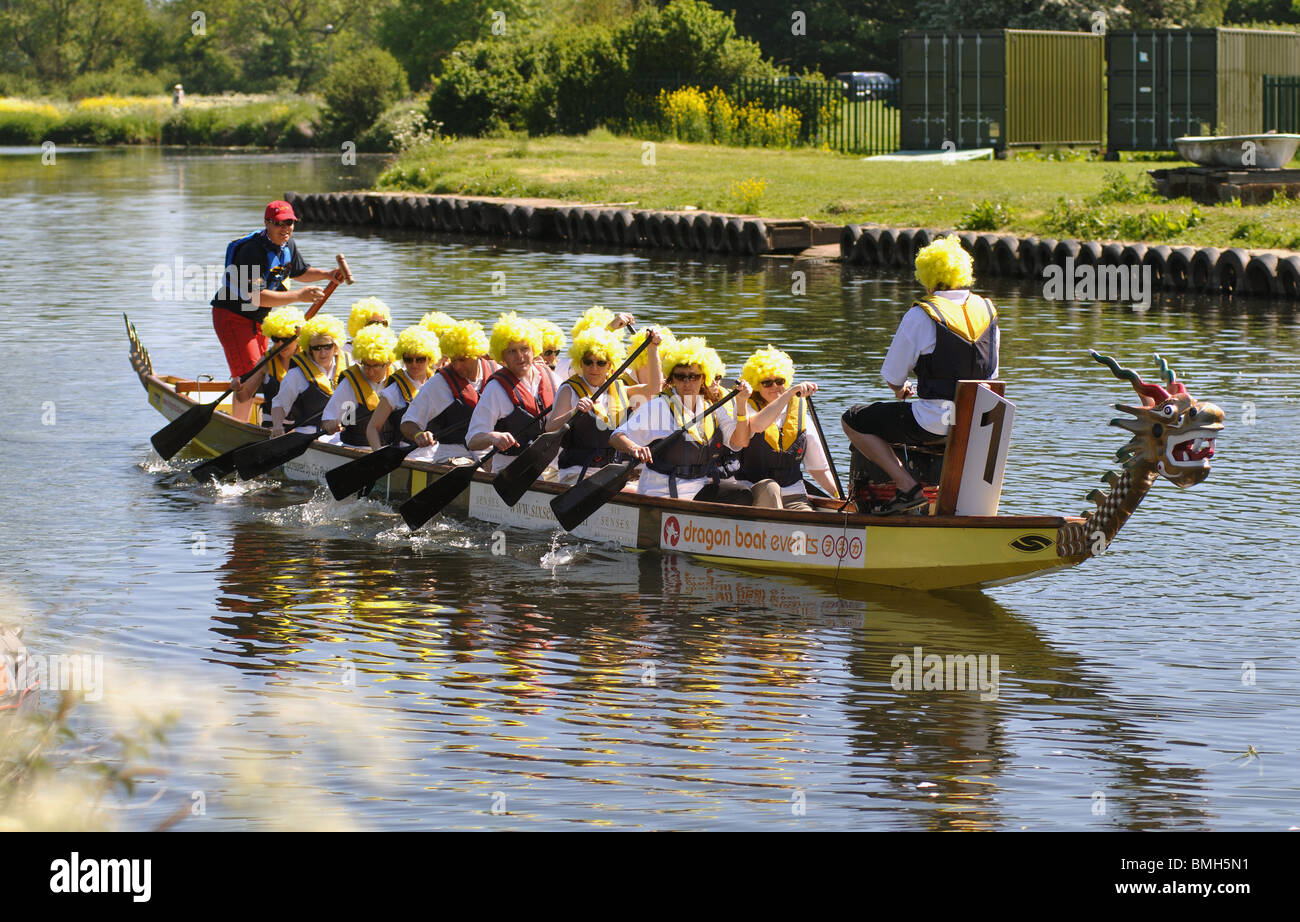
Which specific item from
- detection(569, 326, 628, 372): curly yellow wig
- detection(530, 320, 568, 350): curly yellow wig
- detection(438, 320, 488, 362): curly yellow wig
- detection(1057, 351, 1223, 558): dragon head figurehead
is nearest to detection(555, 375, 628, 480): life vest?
detection(569, 326, 628, 372): curly yellow wig

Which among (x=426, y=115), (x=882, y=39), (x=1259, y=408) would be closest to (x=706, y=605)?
(x=1259, y=408)

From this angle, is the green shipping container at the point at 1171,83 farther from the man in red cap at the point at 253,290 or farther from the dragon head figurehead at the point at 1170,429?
the dragon head figurehead at the point at 1170,429

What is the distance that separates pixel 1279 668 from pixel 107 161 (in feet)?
213

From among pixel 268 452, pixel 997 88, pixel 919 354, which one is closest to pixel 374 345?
pixel 268 452

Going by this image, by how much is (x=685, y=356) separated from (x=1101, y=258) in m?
17.3

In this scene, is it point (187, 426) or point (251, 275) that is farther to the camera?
point (251, 275)

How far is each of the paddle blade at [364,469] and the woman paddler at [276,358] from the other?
199cm

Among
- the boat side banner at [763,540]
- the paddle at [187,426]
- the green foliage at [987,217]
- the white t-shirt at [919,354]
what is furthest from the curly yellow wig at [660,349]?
the green foliage at [987,217]

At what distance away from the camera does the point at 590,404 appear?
41.9 feet

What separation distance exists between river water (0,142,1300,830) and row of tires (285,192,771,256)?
15.2 m

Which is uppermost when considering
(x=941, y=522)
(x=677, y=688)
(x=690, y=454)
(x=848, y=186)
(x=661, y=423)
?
(x=848, y=186)

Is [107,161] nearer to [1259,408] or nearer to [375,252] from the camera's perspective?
[375,252]

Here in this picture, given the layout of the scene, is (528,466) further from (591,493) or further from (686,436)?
(686,436)

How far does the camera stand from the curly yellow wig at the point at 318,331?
1508 cm
